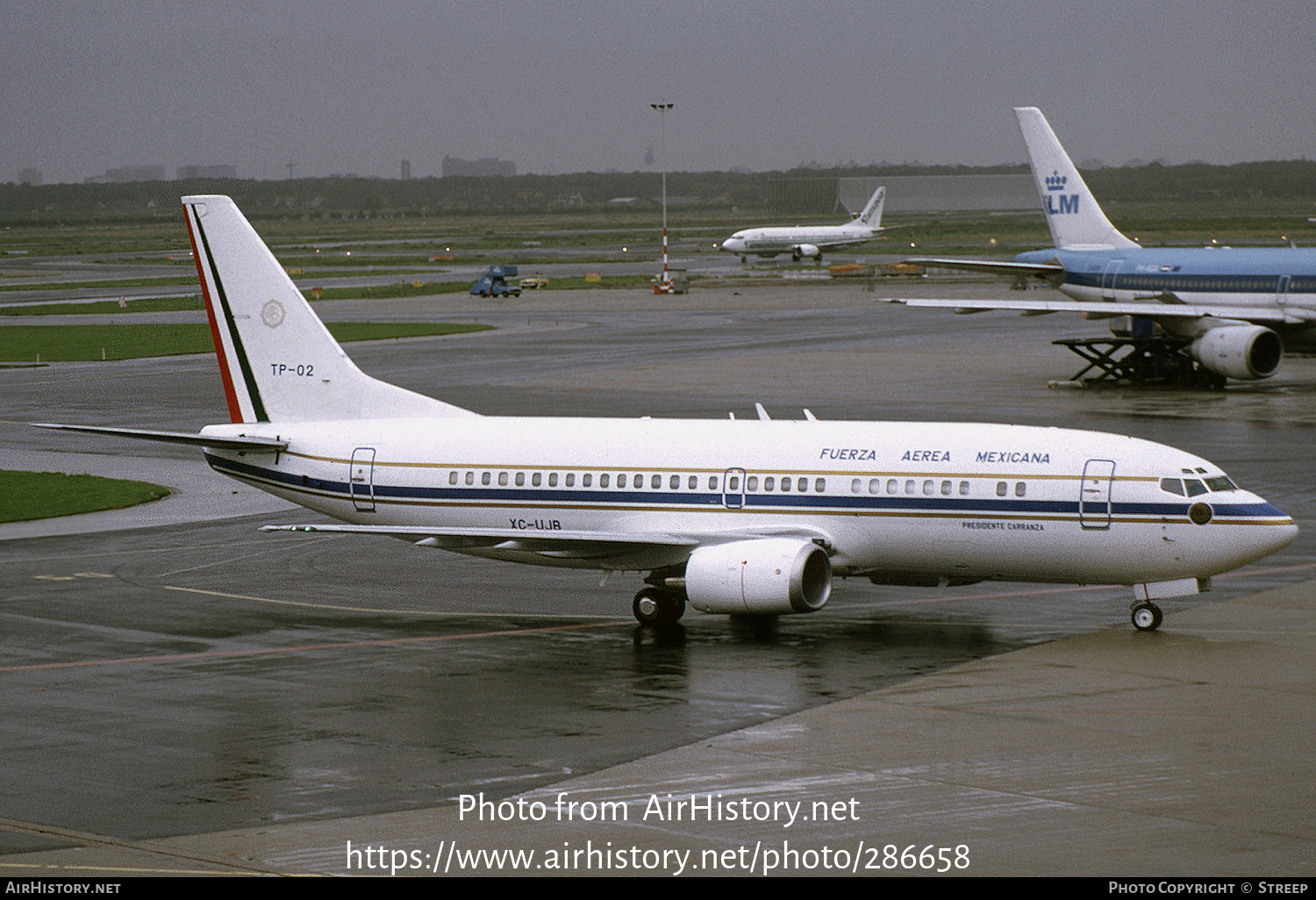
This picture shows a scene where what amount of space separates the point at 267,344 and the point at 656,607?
36.2ft

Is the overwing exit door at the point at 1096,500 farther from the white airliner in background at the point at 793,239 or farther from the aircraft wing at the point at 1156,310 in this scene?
the white airliner in background at the point at 793,239

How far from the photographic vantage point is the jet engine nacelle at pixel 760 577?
30.2 metres

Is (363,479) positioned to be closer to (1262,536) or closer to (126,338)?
(1262,536)

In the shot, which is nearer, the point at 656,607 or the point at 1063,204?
the point at 656,607

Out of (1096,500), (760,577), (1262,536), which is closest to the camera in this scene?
(1262,536)

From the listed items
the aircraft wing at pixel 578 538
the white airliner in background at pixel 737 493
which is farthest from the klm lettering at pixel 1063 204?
the aircraft wing at pixel 578 538

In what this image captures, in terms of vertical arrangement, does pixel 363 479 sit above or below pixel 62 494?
above

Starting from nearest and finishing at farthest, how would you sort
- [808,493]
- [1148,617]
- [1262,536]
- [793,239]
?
[1262,536]
[1148,617]
[808,493]
[793,239]

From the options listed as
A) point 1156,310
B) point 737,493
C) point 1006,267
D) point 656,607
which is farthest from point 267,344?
point 1006,267

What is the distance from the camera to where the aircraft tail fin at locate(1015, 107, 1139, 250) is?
79062mm

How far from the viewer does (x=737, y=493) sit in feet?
106

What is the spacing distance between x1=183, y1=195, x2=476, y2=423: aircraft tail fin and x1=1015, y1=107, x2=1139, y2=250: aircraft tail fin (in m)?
48.9

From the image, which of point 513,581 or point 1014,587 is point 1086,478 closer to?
point 1014,587

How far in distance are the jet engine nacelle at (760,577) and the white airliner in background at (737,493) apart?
0.11 ft
